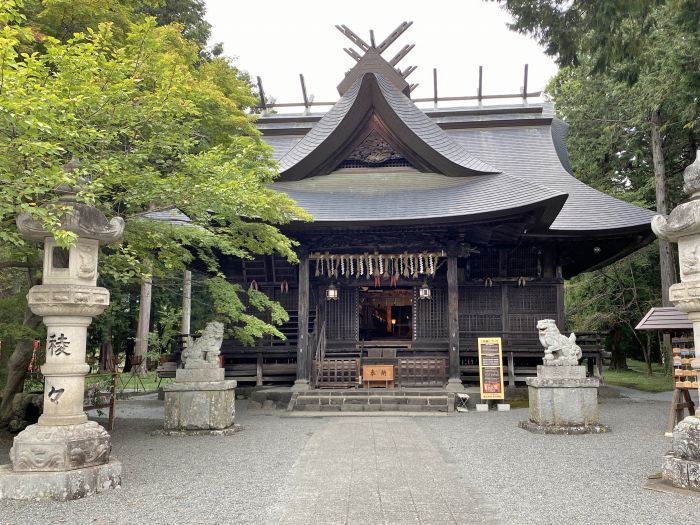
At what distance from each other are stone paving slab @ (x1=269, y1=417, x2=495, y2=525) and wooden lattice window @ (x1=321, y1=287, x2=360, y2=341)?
599cm

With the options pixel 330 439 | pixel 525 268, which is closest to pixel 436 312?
pixel 525 268

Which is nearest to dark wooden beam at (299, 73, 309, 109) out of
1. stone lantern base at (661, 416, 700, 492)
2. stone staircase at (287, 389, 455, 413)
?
stone staircase at (287, 389, 455, 413)

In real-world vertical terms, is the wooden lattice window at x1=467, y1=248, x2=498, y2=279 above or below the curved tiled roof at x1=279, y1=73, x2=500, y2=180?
below

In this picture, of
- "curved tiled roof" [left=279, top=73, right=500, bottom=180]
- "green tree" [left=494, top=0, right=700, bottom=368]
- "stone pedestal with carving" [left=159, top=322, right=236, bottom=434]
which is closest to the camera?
"green tree" [left=494, top=0, right=700, bottom=368]

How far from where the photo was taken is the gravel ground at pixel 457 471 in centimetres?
446

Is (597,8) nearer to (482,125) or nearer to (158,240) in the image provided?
(158,240)

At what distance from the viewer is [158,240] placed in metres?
7.34

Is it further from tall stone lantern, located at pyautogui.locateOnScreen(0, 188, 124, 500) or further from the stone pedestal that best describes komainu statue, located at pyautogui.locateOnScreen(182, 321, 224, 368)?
the stone pedestal

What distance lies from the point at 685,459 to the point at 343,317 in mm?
9785

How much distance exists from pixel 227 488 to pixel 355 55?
16.2m

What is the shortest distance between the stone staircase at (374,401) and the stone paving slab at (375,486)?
121 inches

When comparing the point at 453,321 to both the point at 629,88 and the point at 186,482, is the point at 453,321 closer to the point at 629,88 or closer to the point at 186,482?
the point at 629,88

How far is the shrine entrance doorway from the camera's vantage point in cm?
1648

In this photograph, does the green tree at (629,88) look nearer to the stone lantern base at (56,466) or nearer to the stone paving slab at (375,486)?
the stone paving slab at (375,486)
